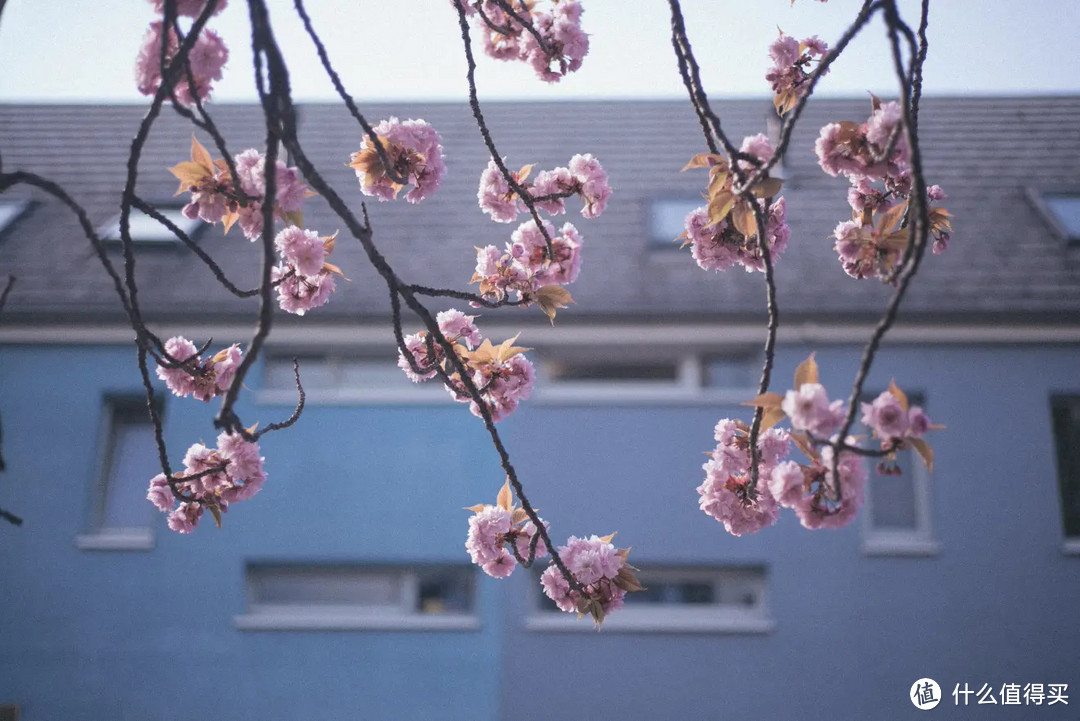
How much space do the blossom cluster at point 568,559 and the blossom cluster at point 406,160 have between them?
0.84 metres

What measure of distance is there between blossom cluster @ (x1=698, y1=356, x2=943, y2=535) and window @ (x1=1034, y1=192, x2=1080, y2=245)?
718cm

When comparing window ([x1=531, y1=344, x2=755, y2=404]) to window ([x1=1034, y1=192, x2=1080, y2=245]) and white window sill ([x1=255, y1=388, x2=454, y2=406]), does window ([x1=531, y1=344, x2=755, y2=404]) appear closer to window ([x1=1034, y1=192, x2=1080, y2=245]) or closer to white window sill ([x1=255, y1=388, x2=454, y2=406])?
white window sill ([x1=255, y1=388, x2=454, y2=406])

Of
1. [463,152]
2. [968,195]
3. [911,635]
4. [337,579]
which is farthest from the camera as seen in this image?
[463,152]

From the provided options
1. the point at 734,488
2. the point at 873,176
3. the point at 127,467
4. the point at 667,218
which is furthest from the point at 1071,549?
the point at 127,467

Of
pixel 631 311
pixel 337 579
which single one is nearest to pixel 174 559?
pixel 337 579

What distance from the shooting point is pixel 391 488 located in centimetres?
704

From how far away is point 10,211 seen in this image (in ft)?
28.9

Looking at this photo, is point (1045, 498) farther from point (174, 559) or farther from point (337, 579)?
point (174, 559)

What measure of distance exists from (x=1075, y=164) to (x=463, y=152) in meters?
6.63

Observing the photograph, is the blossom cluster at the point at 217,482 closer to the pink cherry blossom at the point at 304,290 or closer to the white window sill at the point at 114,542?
the pink cherry blossom at the point at 304,290

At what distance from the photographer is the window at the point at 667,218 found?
802 cm

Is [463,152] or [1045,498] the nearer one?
[1045,498]

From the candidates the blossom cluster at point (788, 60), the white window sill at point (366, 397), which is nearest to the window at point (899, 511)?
the white window sill at point (366, 397)

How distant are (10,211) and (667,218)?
6800mm
